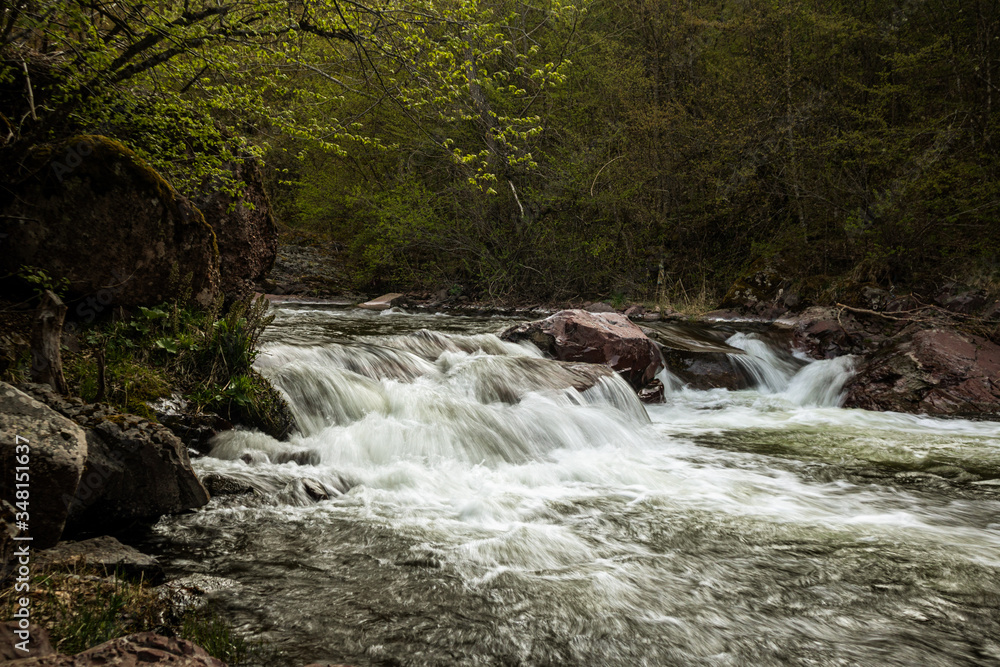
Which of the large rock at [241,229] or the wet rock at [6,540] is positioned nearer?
the wet rock at [6,540]

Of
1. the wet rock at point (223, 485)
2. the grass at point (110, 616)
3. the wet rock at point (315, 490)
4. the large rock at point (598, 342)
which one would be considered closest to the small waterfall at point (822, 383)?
the large rock at point (598, 342)

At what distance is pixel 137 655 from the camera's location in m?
1.79

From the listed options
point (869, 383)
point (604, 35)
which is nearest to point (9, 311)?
point (869, 383)

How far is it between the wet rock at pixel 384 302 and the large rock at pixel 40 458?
1481cm

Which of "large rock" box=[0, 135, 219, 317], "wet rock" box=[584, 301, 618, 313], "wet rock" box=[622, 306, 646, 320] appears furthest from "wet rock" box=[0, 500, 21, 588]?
"wet rock" box=[584, 301, 618, 313]

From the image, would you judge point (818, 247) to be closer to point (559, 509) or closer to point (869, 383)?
point (869, 383)

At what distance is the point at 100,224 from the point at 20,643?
181 inches

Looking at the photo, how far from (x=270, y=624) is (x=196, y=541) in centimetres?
115

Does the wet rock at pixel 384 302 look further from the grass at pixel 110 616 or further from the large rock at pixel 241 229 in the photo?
the grass at pixel 110 616

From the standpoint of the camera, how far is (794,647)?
2.76 m

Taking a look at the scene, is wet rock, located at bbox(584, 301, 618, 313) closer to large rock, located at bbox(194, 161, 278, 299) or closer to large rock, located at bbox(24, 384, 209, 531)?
large rock, located at bbox(194, 161, 278, 299)

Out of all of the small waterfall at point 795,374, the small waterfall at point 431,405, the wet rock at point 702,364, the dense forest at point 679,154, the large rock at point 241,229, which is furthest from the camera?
the dense forest at point 679,154

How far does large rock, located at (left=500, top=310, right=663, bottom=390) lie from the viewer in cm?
914

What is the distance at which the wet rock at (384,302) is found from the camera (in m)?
17.8
